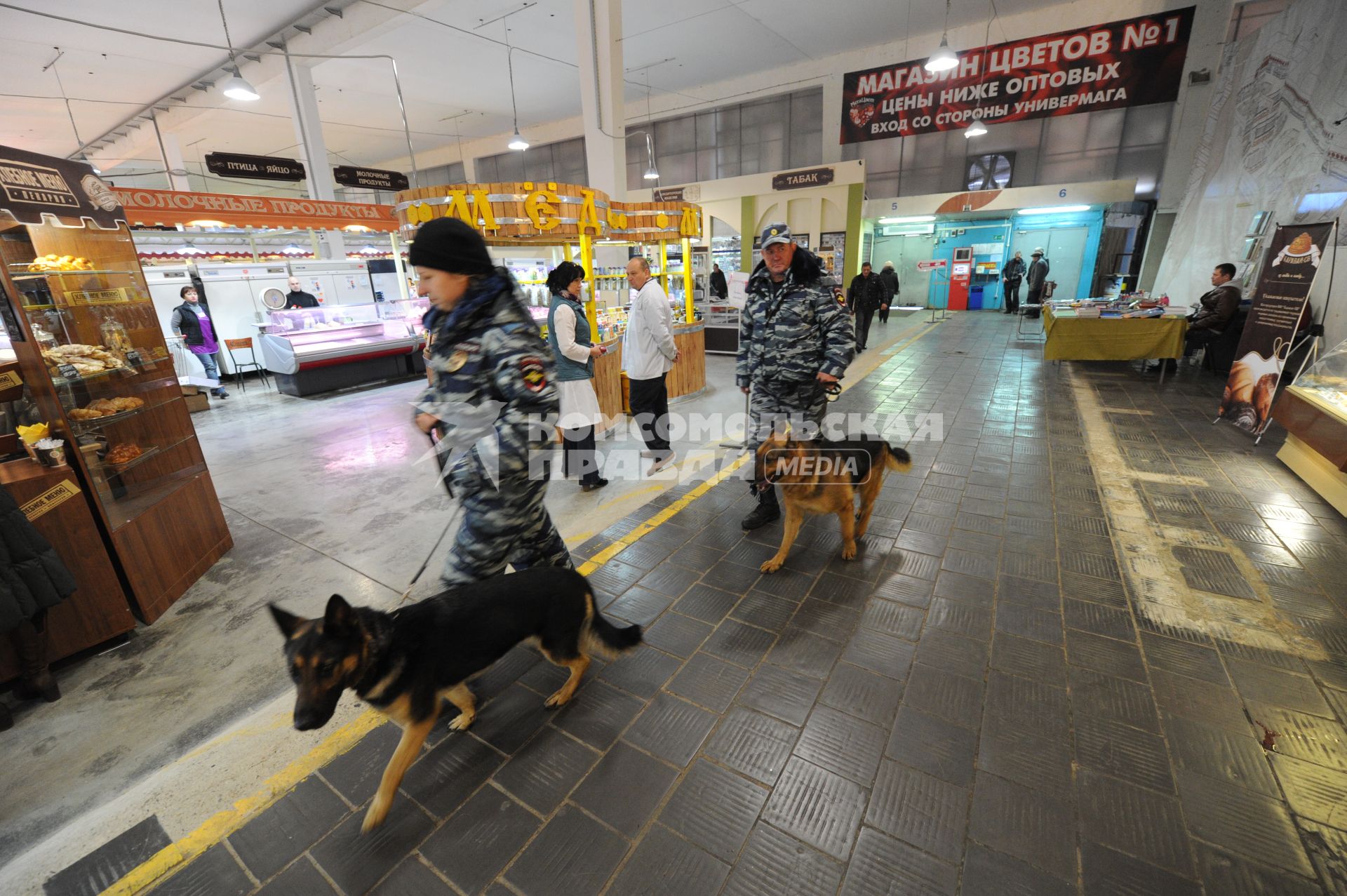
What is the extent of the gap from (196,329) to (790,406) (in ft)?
39.9

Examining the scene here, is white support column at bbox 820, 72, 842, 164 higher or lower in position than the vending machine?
higher

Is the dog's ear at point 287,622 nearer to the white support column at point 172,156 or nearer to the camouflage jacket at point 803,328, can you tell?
the camouflage jacket at point 803,328

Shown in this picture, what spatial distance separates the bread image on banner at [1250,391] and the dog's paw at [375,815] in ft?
27.2

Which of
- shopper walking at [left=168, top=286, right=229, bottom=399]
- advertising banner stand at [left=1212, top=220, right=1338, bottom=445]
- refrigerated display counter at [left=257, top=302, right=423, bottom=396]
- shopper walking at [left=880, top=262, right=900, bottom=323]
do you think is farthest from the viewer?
shopper walking at [left=880, top=262, right=900, bottom=323]

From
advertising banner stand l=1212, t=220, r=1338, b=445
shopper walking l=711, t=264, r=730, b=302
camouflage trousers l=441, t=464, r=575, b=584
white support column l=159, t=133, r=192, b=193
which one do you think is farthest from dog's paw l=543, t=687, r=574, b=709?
white support column l=159, t=133, r=192, b=193

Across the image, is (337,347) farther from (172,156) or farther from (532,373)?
(172,156)

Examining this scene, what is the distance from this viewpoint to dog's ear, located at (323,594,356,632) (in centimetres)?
162

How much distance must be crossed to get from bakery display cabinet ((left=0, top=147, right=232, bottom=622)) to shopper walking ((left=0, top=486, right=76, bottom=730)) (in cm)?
57

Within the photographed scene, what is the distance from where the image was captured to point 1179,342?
818 centimetres

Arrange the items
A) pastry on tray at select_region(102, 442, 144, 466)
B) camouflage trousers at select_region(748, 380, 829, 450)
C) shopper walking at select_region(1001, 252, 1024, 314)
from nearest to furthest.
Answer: pastry on tray at select_region(102, 442, 144, 466) → camouflage trousers at select_region(748, 380, 829, 450) → shopper walking at select_region(1001, 252, 1024, 314)

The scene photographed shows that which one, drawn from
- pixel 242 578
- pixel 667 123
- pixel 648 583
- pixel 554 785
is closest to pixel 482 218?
pixel 242 578

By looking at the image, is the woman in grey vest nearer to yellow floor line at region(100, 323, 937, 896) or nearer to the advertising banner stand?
yellow floor line at region(100, 323, 937, 896)

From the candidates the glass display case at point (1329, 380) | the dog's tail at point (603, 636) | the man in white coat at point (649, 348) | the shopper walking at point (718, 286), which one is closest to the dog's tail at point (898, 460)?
the dog's tail at point (603, 636)

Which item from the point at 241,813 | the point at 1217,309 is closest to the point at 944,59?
the point at 1217,309
